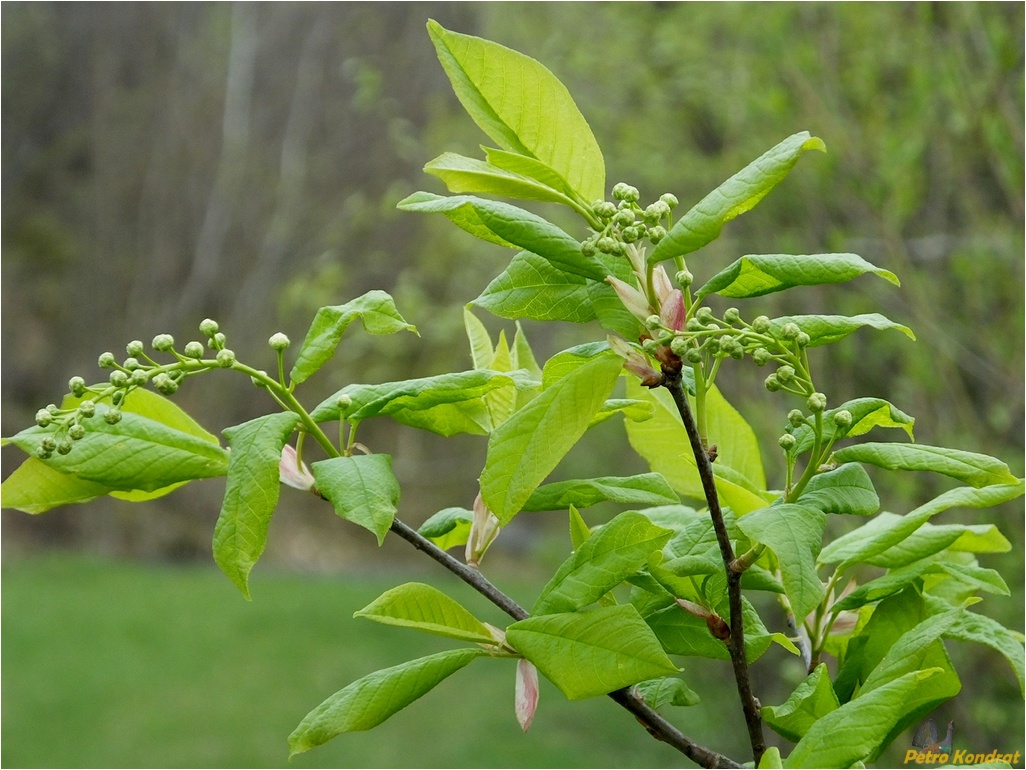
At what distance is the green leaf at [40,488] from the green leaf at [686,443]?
406 mm

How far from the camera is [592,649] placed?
64 centimetres

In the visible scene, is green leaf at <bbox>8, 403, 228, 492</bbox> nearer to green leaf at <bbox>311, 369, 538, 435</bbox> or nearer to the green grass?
green leaf at <bbox>311, 369, 538, 435</bbox>

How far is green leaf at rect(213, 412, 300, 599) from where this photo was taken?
617mm

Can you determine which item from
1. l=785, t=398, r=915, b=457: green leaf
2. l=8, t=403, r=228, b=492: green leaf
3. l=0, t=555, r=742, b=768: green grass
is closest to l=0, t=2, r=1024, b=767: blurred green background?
l=0, t=555, r=742, b=768: green grass

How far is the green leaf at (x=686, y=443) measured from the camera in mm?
850

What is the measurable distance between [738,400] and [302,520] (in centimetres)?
633

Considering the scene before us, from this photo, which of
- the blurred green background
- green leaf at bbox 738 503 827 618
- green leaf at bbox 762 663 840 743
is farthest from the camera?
the blurred green background

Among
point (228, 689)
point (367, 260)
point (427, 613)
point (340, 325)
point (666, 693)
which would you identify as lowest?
point (228, 689)

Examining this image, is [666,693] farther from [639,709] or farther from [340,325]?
[340,325]

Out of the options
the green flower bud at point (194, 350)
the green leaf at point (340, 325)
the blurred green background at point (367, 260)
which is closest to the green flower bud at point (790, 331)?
the green leaf at point (340, 325)

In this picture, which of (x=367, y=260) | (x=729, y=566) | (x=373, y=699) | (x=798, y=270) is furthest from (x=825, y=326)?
(x=367, y=260)

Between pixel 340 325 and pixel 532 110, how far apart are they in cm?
19

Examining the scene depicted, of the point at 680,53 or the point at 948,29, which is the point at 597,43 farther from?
the point at 948,29

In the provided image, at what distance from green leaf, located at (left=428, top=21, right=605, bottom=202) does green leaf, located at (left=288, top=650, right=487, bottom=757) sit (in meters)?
0.32
